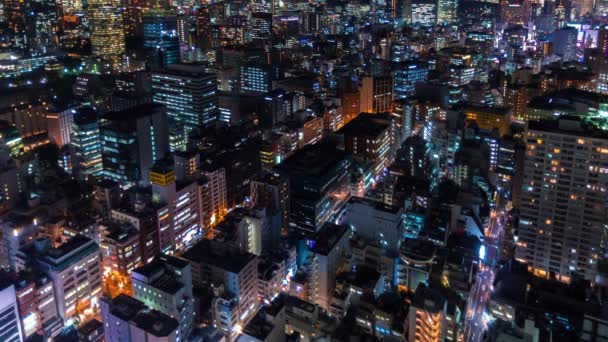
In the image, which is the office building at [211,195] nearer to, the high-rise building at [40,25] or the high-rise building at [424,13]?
the high-rise building at [40,25]

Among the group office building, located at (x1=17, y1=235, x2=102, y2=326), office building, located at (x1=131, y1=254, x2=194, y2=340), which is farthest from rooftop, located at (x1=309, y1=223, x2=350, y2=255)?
office building, located at (x1=17, y1=235, x2=102, y2=326)

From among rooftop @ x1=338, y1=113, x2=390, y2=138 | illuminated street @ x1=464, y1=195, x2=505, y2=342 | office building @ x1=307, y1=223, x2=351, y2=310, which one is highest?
rooftop @ x1=338, y1=113, x2=390, y2=138

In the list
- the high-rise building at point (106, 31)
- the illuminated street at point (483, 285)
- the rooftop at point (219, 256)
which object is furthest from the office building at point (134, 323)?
the high-rise building at point (106, 31)

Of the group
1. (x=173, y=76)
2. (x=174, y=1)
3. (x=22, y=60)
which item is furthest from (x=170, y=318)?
(x=174, y=1)

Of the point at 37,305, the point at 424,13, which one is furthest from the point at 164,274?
the point at 424,13

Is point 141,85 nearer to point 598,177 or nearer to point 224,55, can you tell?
point 224,55

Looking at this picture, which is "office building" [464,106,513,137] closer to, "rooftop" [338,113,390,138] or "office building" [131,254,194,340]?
"rooftop" [338,113,390,138]
